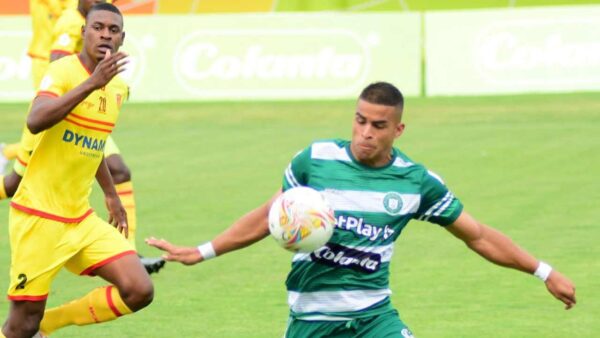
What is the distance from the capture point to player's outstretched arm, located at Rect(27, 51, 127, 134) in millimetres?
8102

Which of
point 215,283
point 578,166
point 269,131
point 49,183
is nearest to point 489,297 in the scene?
point 215,283

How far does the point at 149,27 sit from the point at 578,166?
11326mm

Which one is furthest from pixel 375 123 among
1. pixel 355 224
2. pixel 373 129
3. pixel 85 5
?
pixel 85 5

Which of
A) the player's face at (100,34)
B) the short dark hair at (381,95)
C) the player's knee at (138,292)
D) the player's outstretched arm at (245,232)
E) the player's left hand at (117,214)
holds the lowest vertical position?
the player's knee at (138,292)

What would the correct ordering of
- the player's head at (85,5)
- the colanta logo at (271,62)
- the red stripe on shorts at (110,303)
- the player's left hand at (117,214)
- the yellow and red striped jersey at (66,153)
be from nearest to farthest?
the yellow and red striped jersey at (66,153) < the red stripe on shorts at (110,303) < the player's left hand at (117,214) < the player's head at (85,5) < the colanta logo at (271,62)

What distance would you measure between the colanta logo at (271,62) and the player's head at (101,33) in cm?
1851

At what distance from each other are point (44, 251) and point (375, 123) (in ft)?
7.86

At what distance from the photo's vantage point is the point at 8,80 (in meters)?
27.8

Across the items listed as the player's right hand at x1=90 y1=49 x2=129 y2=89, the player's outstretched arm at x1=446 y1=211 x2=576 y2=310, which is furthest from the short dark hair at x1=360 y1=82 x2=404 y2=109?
the player's right hand at x1=90 y1=49 x2=129 y2=89

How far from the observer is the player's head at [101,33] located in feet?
28.5

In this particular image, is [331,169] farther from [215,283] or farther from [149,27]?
[149,27]

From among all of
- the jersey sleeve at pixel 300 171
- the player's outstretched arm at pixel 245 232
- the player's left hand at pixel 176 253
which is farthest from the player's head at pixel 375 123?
the player's left hand at pixel 176 253

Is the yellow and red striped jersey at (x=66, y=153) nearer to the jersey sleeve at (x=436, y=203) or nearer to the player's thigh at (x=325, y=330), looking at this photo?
the player's thigh at (x=325, y=330)

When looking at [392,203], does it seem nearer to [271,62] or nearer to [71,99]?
[71,99]
